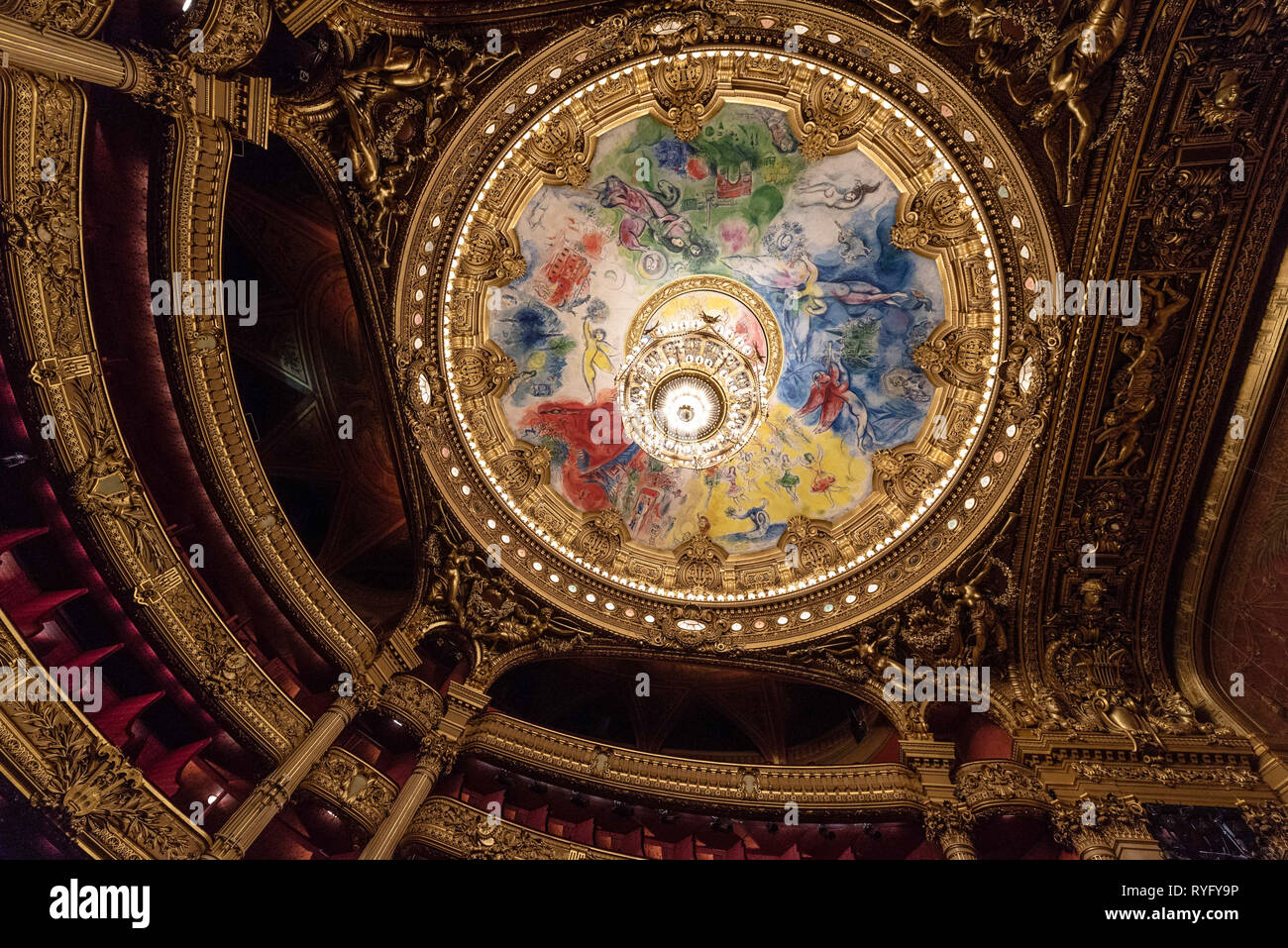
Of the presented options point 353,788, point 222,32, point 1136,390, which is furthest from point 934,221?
point 353,788

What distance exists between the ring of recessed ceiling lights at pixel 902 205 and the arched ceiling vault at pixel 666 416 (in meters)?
0.09

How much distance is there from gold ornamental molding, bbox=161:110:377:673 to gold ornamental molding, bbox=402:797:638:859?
287 cm

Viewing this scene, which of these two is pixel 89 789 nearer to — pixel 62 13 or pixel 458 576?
pixel 458 576

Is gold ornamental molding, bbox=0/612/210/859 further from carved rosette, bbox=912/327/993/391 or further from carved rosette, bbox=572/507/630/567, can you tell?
carved rosette, bbox=912/327/993/391

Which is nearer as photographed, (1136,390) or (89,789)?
(89,789)

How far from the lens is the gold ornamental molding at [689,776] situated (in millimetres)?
12445

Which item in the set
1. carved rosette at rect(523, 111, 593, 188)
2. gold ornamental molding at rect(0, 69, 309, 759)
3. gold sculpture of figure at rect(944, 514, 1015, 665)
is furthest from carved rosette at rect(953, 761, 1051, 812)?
carved rosette at rect(523, 111, 593, 188)

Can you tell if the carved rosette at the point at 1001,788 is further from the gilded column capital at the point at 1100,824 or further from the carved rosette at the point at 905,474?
the carved rosette at the point at 905,474

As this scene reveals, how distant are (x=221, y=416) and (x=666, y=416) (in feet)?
27.9

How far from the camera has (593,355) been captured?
53.5ft

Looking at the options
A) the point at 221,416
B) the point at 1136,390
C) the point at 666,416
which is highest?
the point at 666,416

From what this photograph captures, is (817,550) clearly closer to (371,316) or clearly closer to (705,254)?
(705,254)

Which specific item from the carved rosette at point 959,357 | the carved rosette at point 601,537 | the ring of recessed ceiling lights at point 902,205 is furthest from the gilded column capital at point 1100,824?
the carved rosette at point 601,537

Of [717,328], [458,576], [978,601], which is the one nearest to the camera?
[978,601]
